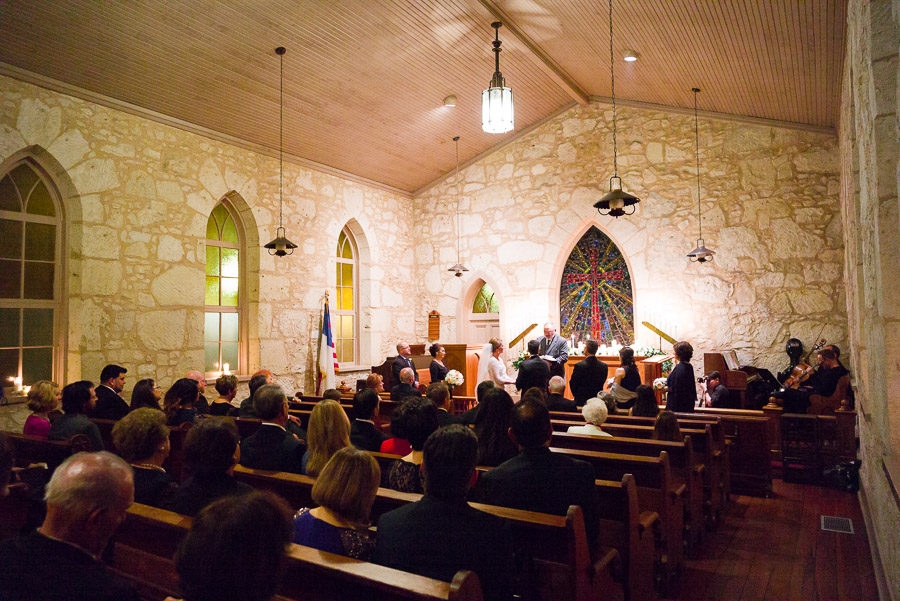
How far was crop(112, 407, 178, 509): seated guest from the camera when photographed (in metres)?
2.36

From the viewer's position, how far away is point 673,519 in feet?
10.4

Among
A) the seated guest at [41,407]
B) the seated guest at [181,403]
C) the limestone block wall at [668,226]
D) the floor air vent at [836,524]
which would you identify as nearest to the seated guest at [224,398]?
the seated guest at [181,403]

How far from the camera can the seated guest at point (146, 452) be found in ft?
7.73

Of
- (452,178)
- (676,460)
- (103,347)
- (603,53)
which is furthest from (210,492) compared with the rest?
(452,178)

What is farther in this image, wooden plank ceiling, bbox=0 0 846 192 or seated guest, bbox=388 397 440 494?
wooden plank ceiling, bbox=0 0 846 192

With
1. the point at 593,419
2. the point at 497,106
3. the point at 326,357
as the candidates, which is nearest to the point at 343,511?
the point at 593,419

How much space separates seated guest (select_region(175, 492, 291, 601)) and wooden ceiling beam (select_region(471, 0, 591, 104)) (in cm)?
650

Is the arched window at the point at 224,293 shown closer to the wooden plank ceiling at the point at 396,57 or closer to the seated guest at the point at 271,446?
the wooden plank ceiling at the point at 396,57

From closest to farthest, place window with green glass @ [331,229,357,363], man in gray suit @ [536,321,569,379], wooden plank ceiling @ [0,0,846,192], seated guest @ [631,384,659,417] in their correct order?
seated guest @ [631,384,659,417]
wooden plank ceiling @ [0,0,846,192]
man in gray suit @ [536,321,569,379]
window with green glass @ [331,229,357,363]

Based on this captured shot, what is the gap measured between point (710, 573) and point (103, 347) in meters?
6.09

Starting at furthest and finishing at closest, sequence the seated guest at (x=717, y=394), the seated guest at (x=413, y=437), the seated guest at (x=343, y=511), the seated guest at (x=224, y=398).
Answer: the seated guest at (x=717, y=394) < the seated guest at (x=224, y=398) < the seated guest at (x=413, y=437) < the seated guest at (x=343, y=511)

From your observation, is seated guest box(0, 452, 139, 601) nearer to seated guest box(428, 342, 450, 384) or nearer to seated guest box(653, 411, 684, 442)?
seated guest box(653, 411, 684, 442)

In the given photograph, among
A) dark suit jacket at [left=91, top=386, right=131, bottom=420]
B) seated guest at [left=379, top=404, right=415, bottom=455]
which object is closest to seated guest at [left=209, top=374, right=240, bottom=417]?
dark suit jacket at [left=91, top=386, right=131, bottom=420]

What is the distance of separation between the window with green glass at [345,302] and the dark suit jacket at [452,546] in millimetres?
7975
